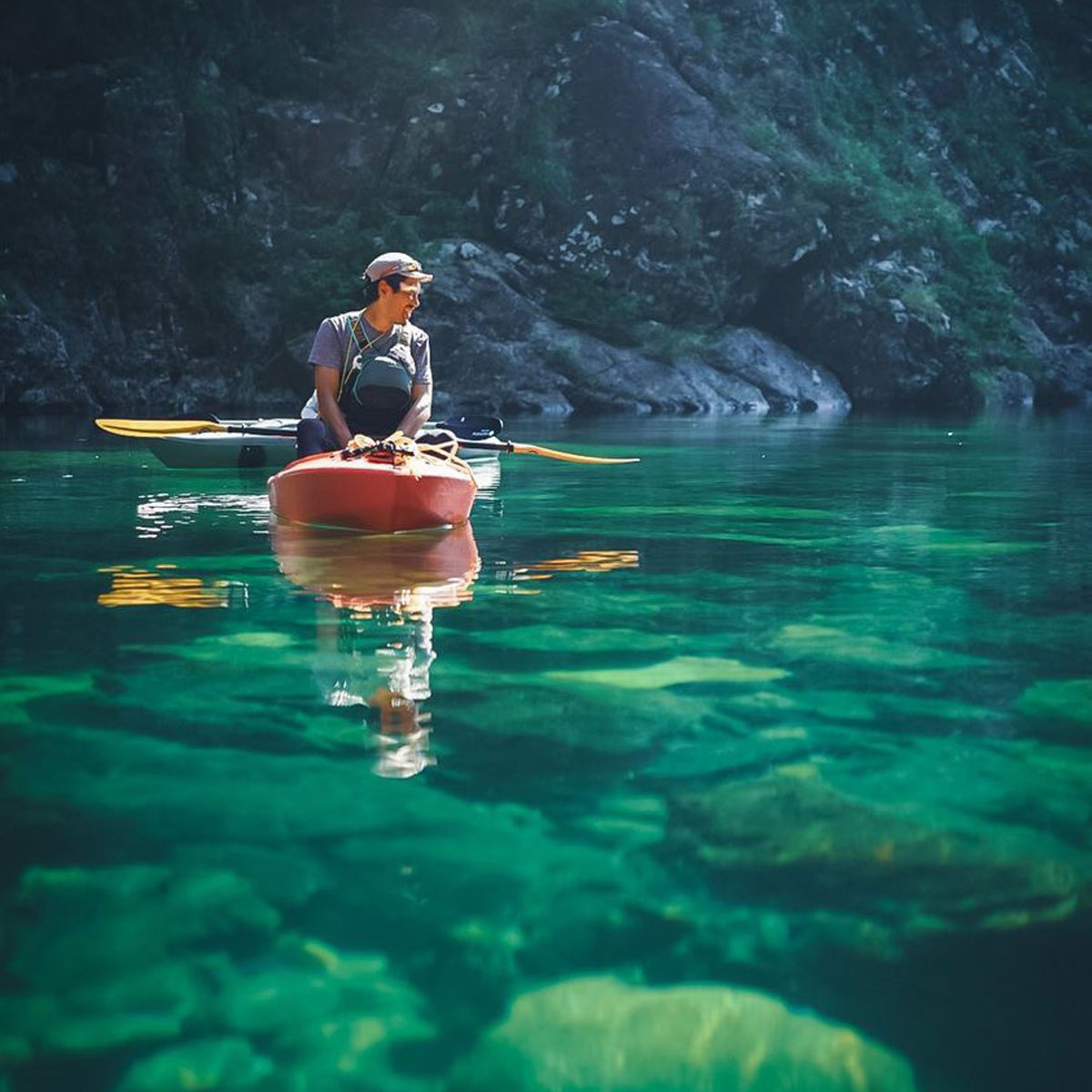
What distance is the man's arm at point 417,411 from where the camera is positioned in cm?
815

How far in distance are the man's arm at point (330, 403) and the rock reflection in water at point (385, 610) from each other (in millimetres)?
649

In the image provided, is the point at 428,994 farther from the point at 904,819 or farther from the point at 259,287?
Answer: the point at 259,287

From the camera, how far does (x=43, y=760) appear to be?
310 centimetres

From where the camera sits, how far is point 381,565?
255 inches

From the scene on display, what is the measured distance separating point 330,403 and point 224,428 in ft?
15.5

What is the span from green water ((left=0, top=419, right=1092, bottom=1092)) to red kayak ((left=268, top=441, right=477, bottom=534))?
112 centimetres

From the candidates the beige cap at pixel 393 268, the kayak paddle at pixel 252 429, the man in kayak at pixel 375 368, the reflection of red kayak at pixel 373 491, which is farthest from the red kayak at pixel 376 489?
the kayak paddle at pixel 252 429

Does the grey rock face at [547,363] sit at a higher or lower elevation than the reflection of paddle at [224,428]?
higher

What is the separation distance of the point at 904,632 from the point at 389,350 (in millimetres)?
4292

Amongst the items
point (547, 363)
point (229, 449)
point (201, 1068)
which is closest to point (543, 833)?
point (201, 1068)

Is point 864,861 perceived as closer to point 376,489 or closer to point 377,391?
point 376,489

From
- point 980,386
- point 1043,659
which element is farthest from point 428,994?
point 980,386

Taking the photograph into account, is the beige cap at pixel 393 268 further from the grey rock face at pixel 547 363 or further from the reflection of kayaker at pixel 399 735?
the grey rock face at pixel 547 363

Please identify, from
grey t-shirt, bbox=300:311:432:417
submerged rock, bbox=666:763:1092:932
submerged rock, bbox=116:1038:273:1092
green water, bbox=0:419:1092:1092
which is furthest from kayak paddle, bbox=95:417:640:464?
submerged rock, bbox=116:1038:273:1092
